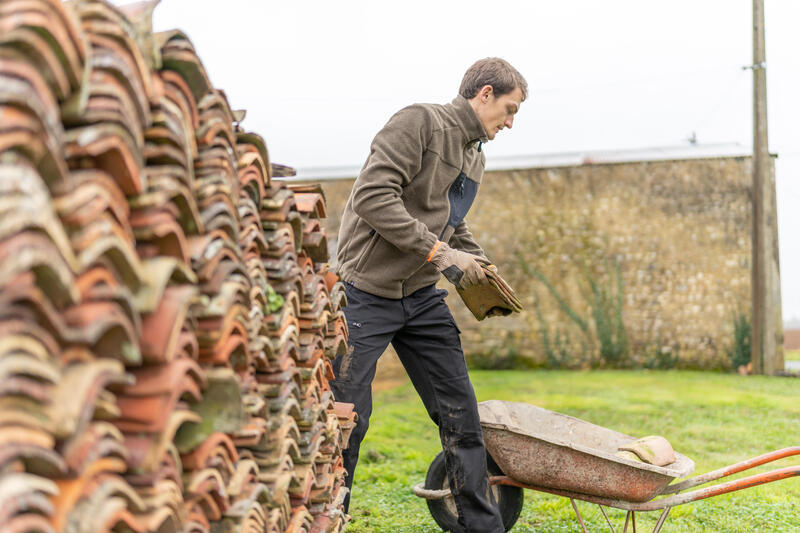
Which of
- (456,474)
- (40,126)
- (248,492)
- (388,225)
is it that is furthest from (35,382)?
(456,474)

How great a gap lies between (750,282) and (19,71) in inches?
530

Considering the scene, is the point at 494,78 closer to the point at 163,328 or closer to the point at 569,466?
the point at 569,466

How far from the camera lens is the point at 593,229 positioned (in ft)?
43.7

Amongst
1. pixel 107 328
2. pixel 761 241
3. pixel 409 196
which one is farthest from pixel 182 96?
pixel 761 241

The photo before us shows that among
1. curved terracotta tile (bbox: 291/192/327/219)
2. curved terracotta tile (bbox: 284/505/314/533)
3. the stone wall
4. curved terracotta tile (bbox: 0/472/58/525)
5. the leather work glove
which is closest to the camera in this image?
curved terracotta tile (bbox: 0/472/58/525)

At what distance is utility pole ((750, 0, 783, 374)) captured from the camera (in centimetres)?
1211

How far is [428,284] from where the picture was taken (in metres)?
3.60

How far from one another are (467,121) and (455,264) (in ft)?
2.49

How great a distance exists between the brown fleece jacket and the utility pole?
33.1 feet

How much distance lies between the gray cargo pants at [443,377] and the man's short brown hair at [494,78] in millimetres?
1013

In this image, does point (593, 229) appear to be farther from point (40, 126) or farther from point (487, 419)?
point (40, 126)

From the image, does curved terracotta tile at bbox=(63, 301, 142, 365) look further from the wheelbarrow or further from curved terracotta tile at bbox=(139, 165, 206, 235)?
the wheelbarrow

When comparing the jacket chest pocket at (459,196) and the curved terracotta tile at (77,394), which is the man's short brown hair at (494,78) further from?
the curved terracotta tile at (77,394)

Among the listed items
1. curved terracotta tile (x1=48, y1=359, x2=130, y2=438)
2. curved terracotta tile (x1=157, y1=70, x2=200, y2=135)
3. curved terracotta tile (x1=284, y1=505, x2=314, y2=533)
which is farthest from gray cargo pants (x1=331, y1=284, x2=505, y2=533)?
curved terracotta tile (x1=48, y1=359, x2=130, y2=438)
